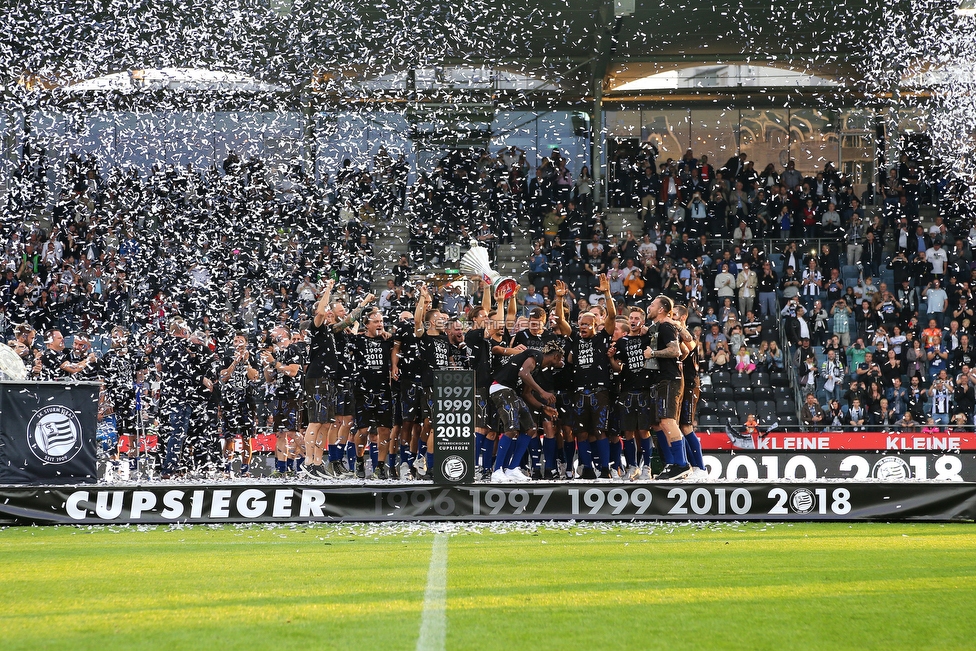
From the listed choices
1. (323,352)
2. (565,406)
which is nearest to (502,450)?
(565,406)

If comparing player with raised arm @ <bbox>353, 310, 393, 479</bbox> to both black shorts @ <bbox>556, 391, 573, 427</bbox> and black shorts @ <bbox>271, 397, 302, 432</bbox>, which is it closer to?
black shorts @ <bbox>271, 397, 302, 432</bbox>

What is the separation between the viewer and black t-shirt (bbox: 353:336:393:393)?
11523 mm

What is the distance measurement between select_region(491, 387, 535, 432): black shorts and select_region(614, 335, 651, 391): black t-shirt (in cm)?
99

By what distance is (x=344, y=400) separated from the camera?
11797mm

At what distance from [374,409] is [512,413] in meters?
1.87

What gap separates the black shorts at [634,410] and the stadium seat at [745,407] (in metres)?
8.16

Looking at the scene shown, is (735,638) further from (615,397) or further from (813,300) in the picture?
(813,300)

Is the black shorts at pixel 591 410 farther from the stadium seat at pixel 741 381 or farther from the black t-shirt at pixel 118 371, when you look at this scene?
the stadium seat at pixel 741 381

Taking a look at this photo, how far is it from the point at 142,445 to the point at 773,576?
11.2m

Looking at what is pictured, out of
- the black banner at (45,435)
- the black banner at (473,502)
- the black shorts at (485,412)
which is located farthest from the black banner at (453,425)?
the black banner at (45,435)

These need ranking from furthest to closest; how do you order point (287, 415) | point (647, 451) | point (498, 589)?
point (287, 415) → point (647, 451) → point (498, 589)

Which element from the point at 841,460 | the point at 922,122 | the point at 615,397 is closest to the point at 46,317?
the point at 615,397

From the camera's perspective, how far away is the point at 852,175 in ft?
79.3

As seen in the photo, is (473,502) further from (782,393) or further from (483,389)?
(782,393)
